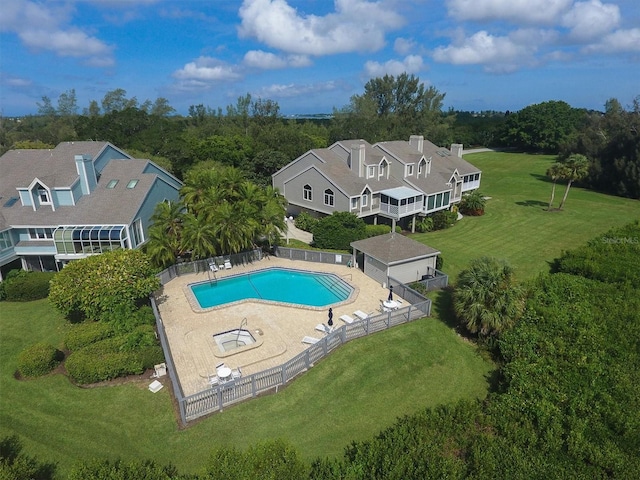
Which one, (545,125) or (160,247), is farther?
(545,125)

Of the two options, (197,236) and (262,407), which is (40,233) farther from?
(262,407)

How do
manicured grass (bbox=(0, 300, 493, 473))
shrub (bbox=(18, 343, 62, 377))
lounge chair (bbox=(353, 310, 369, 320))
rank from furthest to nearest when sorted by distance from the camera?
lounge chair (bbox=(353, 310, 369, 320)), shrub (bbox=(18, 343, 62, 377)), manicured grass (bbox=(0, 300, 493, 473))

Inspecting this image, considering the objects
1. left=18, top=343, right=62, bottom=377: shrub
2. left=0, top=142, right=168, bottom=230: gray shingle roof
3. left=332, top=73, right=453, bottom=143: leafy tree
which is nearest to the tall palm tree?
left=0, top=142, right=168, bottom=230: gray shingle roof

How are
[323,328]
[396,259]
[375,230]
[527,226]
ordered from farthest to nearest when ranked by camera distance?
[527,226]
[375,230]
[396,259]
[323,328]

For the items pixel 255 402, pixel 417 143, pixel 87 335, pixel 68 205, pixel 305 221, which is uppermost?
pixel 417 143

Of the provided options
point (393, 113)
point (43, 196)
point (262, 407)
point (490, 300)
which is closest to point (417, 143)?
point (490, 300)

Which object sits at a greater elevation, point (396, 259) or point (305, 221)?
point (396, 259)

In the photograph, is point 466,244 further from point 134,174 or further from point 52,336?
point 52,336

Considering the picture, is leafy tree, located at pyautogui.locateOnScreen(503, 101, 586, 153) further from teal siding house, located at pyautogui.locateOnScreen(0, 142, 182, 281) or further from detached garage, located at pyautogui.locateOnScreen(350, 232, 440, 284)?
teal siding house, located at pyautogui.locateOnScreen(0, 142, 182, 281)
